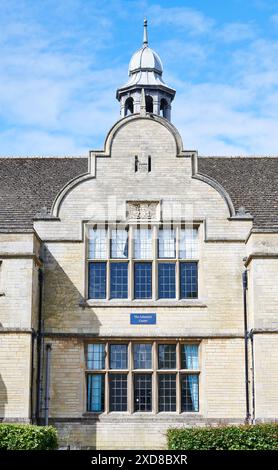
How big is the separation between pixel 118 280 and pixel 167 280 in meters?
1.49

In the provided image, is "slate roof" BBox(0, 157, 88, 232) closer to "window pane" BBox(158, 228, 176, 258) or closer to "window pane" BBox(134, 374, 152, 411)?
"window pane" BBox(158, 228, 176, 258)

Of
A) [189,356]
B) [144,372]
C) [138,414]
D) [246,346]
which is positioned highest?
[246,346]

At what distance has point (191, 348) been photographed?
85.4ft

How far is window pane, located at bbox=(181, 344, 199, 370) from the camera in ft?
84.9

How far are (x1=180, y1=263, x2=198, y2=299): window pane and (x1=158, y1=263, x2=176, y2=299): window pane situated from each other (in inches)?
9.5

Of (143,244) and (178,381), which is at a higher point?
(143,244)

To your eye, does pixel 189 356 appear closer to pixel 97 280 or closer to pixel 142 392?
pixel 142 392

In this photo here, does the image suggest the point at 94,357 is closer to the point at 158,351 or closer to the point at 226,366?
the point at 158,351

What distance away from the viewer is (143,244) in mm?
26734

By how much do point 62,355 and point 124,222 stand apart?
14.6 feet

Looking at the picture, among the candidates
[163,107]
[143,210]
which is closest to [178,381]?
[143,210]
